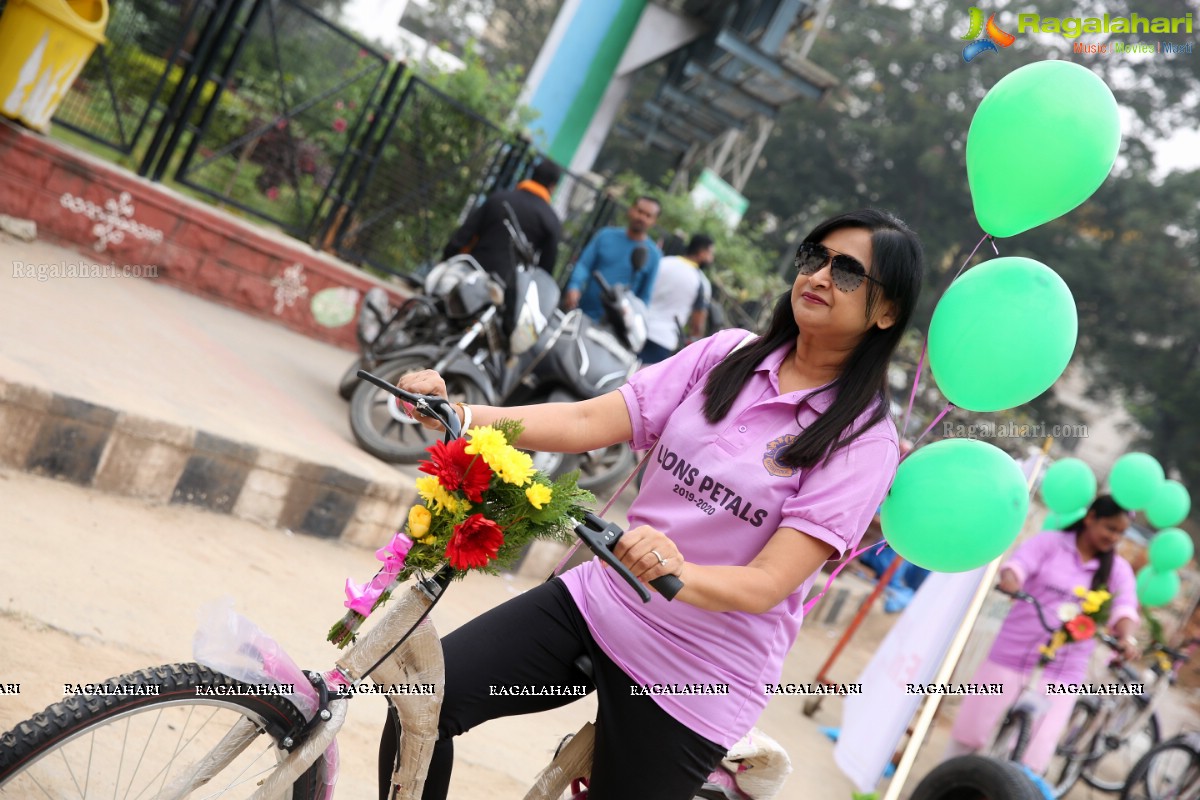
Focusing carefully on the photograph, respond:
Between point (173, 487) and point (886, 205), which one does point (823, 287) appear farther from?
point (886, 205)

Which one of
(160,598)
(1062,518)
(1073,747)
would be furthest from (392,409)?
(1073,747)

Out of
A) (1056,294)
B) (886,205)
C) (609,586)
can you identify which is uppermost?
(886,205)

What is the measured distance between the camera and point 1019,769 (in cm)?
414

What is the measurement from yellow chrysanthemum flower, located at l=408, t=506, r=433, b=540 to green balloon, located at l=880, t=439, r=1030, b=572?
1206 mm

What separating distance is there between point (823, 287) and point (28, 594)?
2705 mm

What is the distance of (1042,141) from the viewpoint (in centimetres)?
255

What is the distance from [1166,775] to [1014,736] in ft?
6.89

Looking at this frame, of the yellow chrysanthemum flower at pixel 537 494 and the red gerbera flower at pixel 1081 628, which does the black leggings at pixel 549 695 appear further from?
the red gerbera flower at pixel 1081 628

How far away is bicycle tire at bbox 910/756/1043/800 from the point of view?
3982 mm

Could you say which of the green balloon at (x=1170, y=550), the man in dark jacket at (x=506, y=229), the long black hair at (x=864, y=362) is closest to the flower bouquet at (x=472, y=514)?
the long black hair at (x=864, y=362)

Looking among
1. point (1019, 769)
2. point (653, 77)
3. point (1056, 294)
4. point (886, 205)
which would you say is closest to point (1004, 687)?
point (1019, 769)

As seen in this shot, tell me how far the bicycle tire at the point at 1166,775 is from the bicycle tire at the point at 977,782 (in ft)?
10.9

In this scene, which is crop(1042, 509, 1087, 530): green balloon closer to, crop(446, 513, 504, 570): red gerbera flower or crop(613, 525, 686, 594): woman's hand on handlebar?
crop(613, 525, 686, 594): woman's hand on handlebar

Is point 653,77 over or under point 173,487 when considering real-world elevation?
over
